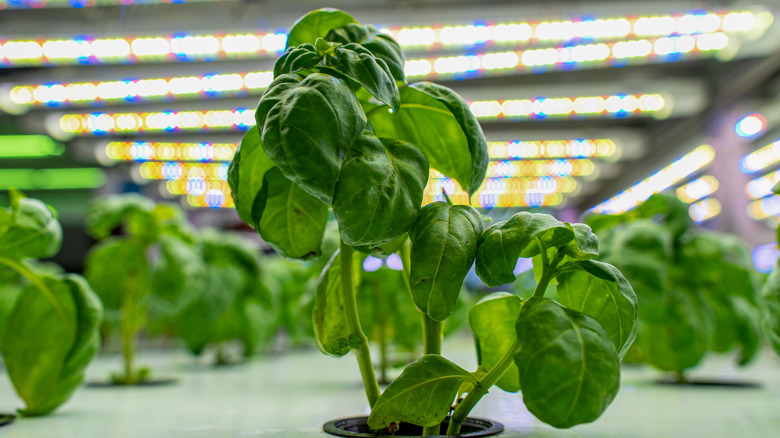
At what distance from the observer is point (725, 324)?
1287 mm

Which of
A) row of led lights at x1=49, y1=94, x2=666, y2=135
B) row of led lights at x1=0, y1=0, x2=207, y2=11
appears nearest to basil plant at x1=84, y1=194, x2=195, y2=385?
row of led lights at x1=0, y1=0, x2=207, y2=11

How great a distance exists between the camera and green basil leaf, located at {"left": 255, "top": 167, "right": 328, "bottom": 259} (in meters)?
0.61

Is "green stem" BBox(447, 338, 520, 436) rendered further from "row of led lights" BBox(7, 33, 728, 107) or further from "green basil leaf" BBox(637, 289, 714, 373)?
"row of led lights" BBox(7, 33, 728, 107)

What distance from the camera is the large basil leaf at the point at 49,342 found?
2.58ft

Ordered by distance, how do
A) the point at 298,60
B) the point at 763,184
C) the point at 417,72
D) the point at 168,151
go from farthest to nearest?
the point at 763,184 < the point at 168,151 < the point at 417,72 < the point at 298,60

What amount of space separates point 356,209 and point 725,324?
44.2 inches

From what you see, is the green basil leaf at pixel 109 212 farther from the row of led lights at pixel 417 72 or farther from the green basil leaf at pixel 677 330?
the row of led lights at pixel 417 72

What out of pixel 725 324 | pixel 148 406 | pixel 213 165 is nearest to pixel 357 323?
pixel 148 406

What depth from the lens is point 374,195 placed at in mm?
479

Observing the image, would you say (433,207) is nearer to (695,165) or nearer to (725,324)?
(725,324)

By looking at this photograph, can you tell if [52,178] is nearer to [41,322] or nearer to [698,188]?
[41,322]

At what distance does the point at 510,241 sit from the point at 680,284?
871 millimetres

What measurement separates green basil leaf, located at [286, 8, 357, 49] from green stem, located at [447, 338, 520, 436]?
0.37 metres

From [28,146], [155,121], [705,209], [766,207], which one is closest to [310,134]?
[155,121]
